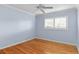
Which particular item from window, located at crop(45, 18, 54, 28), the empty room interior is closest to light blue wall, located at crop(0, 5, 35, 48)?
the empty room interior

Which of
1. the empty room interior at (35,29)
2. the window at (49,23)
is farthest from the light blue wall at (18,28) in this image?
the window at (49,23)

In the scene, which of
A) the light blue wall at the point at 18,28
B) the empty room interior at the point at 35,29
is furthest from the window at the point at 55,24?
the light blue wall at the point at 18,28

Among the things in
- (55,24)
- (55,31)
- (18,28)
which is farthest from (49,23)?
(18,28)

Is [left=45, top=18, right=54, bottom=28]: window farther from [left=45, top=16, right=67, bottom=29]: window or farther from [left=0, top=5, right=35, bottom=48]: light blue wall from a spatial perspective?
[left=0, top=5, right=35, bottom=48]: light blue wall

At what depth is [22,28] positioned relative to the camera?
32.9 inches

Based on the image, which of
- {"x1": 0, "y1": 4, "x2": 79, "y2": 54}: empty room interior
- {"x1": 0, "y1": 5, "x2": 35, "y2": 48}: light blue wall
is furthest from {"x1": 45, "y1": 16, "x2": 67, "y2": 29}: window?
{"x1": 0, "y1": 5, "x2": 35, "y2": 48}: light blue wall

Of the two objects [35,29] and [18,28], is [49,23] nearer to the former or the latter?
[35,29]

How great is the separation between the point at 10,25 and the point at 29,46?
0.97 ft

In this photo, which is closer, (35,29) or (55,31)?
(35,29)

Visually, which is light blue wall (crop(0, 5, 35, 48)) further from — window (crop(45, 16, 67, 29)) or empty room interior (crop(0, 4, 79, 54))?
window (crop(45, 16, 67, 29))

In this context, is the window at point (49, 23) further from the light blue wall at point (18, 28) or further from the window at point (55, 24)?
the light blue wall at point (18, 28)

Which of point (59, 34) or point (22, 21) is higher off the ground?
point (22, 21)
